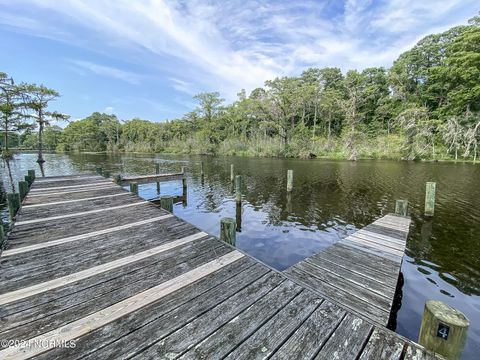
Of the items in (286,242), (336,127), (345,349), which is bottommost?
(286,242)

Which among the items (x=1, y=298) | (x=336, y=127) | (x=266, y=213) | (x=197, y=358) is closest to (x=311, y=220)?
(x=266, y=213)

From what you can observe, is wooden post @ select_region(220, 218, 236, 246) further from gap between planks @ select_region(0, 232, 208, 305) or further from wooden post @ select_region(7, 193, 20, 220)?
wooden post @ select_region(7, 193, 20, 220)

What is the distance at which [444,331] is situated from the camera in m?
1.86

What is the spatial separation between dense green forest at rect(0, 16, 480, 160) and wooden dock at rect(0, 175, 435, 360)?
28.4 meters

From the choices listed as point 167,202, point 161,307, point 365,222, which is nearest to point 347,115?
point 365,222

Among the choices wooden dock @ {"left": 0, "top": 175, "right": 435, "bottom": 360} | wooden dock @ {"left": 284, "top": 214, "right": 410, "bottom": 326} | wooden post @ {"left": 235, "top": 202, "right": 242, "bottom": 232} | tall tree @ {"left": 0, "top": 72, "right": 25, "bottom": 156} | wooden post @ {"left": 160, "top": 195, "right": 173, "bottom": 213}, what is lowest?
wooden post @ {"left": 235, "top": 202, "right": 242, "bottom": 232}

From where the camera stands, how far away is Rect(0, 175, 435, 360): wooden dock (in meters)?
1.92

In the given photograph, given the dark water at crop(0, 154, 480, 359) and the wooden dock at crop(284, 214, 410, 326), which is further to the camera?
the dark water at crop(0, 154, 480, 359)

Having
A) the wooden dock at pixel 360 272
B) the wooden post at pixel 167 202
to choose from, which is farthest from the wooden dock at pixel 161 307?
the wooden post at pixel 167 202

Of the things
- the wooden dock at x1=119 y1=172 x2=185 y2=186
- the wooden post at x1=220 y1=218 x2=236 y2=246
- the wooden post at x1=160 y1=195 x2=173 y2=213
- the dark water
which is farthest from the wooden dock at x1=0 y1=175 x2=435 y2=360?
the wooden dock at x1=119 y1=172 x2=185 y2=186

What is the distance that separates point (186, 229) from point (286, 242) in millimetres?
3479

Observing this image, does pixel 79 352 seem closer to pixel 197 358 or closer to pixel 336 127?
pixel 197 358

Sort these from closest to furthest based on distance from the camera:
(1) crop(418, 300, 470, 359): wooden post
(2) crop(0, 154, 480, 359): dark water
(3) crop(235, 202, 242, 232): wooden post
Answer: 1. (1) crop(418, 300, 470, 359): wooden post
2. (2) crop(0, 154, 480, 359): dark water
3. (3) crop(235, 202, 242, 232): wooden post

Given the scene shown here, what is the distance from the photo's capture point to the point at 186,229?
4.64 metres
